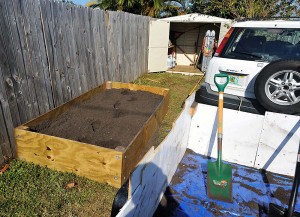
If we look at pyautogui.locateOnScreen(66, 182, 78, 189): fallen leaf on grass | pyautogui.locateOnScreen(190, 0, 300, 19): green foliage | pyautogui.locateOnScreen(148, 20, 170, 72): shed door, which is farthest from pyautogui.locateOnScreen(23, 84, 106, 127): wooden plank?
pyautogui.locateOnScreen(190, 0, 300, 19): green foliage

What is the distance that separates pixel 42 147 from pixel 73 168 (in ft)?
1.56

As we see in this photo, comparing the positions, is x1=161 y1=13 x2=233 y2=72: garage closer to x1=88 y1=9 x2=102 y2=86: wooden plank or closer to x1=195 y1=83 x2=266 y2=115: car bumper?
x1=88 y1=9 x2=102 y2=86: wooden plank

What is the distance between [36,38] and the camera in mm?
3455

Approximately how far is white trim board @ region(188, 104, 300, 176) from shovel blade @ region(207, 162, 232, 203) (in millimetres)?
339

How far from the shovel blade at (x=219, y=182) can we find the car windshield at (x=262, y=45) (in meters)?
1.55

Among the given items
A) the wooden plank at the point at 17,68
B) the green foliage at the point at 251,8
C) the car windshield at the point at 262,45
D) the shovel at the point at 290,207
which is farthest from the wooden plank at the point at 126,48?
the green foliage at the point at 251,8

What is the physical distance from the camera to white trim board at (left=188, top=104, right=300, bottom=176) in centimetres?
271

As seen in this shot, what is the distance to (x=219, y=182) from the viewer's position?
2.64 m

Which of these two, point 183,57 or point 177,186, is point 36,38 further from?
point 183,57

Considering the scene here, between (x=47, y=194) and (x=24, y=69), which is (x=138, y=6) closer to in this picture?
(x=24, y=69)

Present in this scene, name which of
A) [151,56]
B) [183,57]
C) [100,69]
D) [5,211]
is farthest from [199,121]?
[183,57]

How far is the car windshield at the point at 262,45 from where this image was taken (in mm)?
3016

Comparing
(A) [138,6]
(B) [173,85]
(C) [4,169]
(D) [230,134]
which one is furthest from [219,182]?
(A) [138,6]

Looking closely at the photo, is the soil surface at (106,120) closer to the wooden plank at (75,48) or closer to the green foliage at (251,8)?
the wooden plank at (75,48)
